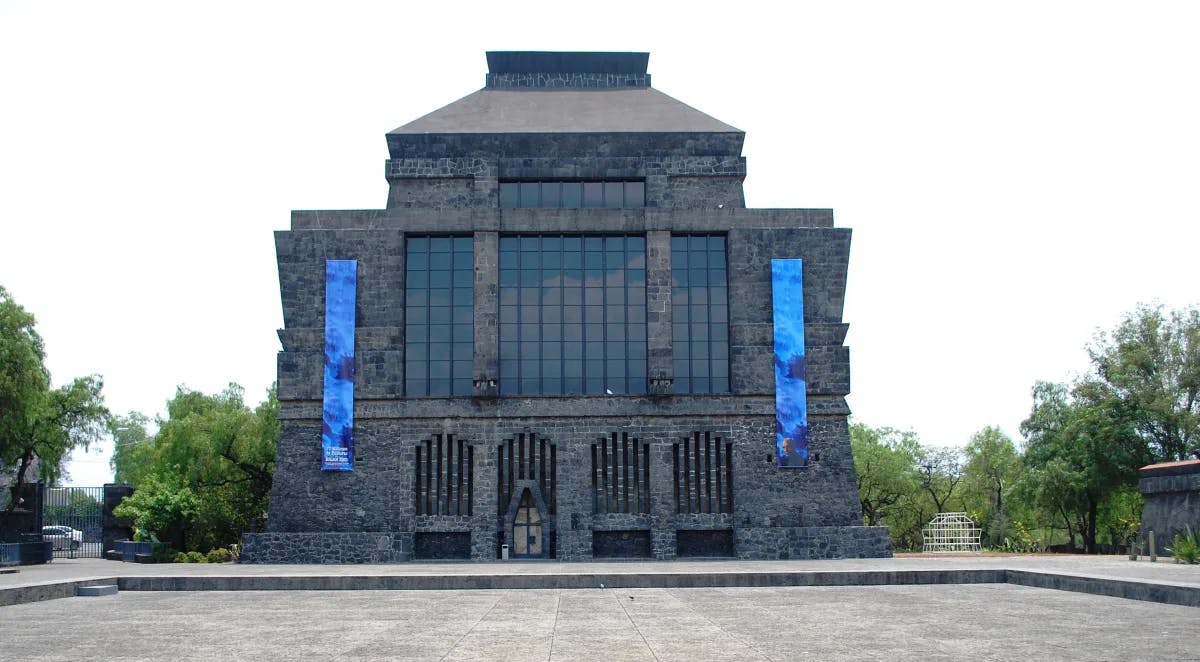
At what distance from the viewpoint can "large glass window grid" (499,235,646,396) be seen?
144ft

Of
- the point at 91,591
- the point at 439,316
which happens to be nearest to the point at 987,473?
the point at 439,316

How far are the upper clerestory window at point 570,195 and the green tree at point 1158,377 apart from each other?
26.0 meters

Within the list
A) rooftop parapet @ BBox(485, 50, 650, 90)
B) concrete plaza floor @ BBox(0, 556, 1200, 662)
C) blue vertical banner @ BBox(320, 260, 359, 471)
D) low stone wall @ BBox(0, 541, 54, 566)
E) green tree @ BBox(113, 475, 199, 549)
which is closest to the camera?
concrete plaza floor @ BBox(0, 556, 1200, 662)

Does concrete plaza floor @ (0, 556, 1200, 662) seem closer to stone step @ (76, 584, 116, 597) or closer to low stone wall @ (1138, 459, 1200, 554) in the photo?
stone step @ (76, 584, 116, 597)

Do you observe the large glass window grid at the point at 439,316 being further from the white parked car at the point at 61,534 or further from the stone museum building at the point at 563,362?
the white parked car at the point at 61,534

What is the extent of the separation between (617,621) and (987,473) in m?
63.2

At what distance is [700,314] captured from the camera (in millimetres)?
44406

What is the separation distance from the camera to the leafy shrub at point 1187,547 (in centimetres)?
3416

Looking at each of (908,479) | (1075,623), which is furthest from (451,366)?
(908,479)

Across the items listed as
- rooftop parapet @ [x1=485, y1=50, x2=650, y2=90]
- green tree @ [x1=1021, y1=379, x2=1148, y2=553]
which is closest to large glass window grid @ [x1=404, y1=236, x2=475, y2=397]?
rooftop parapet @ [x1=485, y1=50, x2=650, y2=90]

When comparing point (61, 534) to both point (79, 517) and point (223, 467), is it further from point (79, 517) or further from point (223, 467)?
point (223, 467)

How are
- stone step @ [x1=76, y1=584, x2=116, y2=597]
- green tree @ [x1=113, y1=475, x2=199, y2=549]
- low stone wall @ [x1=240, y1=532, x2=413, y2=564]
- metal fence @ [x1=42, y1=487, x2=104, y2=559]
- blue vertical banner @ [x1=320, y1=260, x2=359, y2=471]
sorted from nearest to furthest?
stone step @ [x1=76, y1=584, x2=116, y2=597]
low stone wall @ [x1=240, y1=532, x2=413, y2=564]
blue vertical banner @ [x1=320, y1=260, x2=359, y2=471]
green tree @ [x1=113, y1=475, x2=199, y2=549]
metal fence @ [x1=42, y1=487, x2=104, y2=559]

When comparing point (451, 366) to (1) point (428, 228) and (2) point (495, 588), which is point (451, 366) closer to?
(1) point (428, 228)

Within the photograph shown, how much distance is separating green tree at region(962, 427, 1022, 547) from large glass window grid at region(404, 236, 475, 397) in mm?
41792
